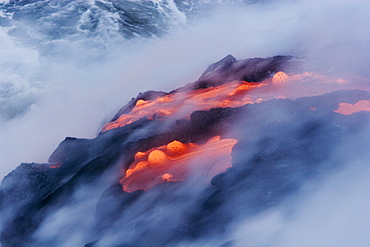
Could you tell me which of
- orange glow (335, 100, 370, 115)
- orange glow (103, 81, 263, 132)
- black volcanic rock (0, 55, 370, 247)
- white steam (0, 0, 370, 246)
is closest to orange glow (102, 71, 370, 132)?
orange glow (103, 81, 263, 132)

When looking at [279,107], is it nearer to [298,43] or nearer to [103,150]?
[103,150]

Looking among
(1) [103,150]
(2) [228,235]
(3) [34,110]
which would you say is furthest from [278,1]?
(2) [228,235]

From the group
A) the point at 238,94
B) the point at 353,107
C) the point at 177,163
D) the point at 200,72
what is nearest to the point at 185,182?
the point at 177,163

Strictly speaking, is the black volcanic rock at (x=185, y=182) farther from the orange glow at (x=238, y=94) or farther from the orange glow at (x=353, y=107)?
the orange glow at (x=238, y=94)

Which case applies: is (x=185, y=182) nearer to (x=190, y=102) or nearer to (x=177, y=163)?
(x=177, y=163)

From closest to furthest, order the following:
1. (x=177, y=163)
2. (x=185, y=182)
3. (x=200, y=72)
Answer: (x=185, y=182)
(x=177, y=163)
(x=200, y=72)

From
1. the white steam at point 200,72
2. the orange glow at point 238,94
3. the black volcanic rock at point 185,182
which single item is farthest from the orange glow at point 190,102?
the white steam at point 200,72
